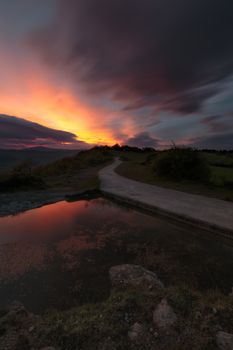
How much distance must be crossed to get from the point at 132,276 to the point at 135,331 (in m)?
1.15

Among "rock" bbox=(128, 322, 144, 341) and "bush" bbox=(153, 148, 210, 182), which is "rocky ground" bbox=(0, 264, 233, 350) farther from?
"bush" bbox=(153, 148, 210, 182)

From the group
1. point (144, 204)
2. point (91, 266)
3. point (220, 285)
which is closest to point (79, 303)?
point (91, 266)

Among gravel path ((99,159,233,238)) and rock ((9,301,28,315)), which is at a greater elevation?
gravel path ((99,159,233,238))

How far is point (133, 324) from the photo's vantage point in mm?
2078

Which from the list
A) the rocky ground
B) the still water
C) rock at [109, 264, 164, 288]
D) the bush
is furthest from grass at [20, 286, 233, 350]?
the bush

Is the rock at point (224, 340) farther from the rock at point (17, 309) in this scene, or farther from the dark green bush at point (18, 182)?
the dark green bush at point (18, 182)

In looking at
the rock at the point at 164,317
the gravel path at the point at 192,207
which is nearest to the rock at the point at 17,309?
the rock at the point at 164,317

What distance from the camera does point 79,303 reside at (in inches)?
103

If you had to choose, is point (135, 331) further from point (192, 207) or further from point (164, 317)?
point (192, 207)

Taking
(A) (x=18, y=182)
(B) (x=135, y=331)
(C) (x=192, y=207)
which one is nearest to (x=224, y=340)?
(B) (x=135, y=331)

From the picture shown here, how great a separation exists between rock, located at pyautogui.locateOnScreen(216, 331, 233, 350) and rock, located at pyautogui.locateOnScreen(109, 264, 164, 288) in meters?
1.00

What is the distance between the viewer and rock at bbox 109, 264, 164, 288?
2928mm

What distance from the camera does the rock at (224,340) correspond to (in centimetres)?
180

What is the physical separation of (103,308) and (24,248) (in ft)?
8.72
